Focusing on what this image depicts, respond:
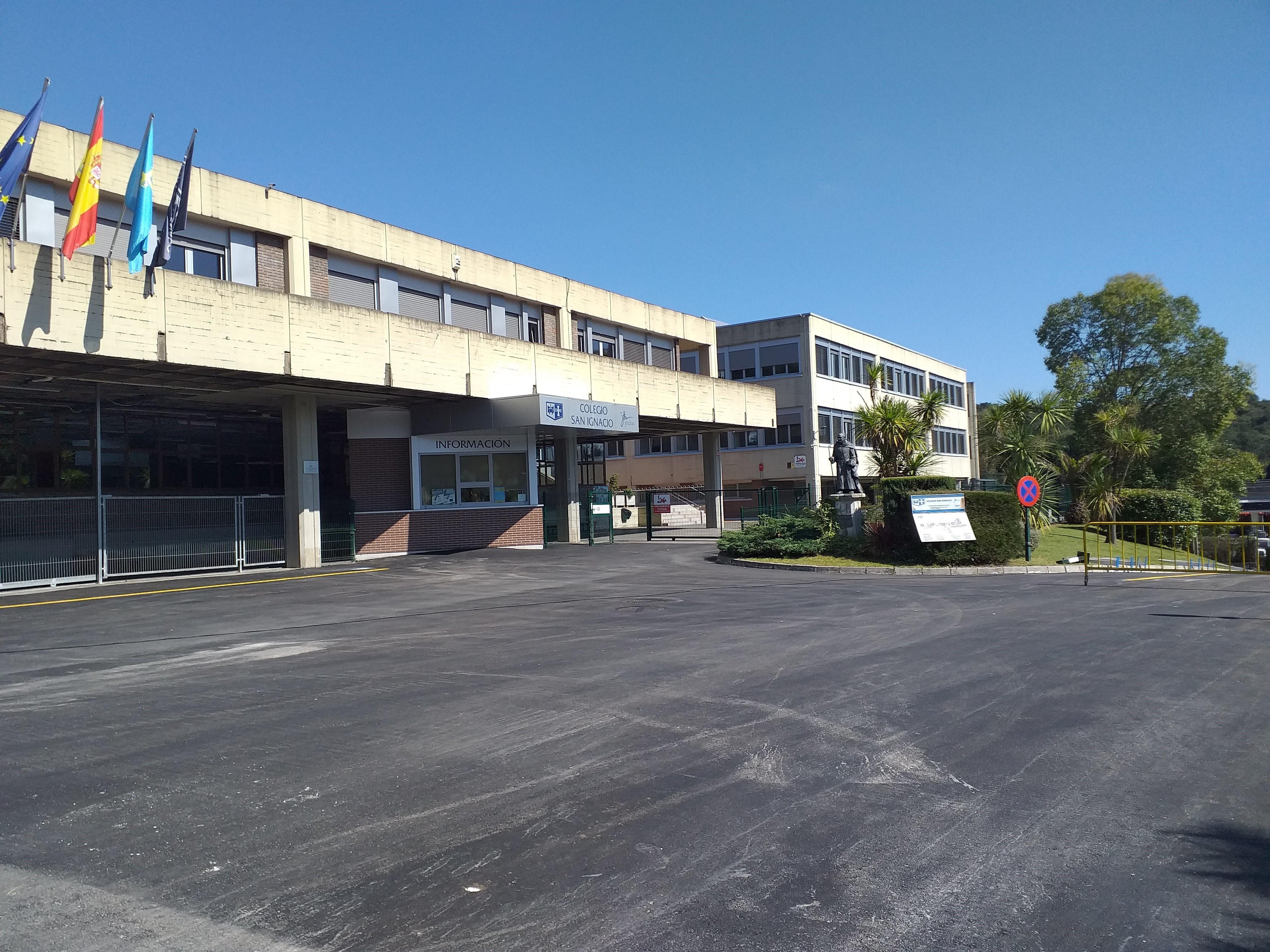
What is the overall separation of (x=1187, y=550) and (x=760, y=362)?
25.0 meters

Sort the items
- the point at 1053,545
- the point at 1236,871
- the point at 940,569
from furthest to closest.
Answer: the point at 1053,545 → the point at 940,569 → the point at 1236,871

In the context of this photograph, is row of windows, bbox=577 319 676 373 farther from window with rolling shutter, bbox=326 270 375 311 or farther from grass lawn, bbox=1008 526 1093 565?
grass lawn, bbox=1008 526 1093 565

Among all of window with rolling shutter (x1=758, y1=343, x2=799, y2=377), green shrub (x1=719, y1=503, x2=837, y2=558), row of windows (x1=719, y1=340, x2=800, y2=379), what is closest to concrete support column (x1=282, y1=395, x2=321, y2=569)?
green shrub (x1=719, y1=503, x2=837, y2=558)

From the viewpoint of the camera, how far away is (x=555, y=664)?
9875mm

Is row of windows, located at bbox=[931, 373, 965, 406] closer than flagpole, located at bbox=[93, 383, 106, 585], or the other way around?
flagpole, located at bbox=[93, 383, 106, 585]

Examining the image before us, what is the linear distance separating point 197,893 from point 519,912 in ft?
5.02

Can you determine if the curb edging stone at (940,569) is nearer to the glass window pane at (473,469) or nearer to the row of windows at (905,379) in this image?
the glass window pane at (473,469)

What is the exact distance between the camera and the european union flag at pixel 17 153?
16375mm

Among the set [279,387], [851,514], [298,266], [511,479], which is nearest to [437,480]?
[511,479]

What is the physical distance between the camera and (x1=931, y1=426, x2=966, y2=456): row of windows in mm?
59812

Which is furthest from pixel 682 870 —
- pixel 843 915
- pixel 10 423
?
pixel 10 423

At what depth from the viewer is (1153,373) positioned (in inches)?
2087

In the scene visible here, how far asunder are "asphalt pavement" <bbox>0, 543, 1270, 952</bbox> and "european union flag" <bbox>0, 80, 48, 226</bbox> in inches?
356

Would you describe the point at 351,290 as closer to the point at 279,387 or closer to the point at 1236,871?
the point at 279,387
